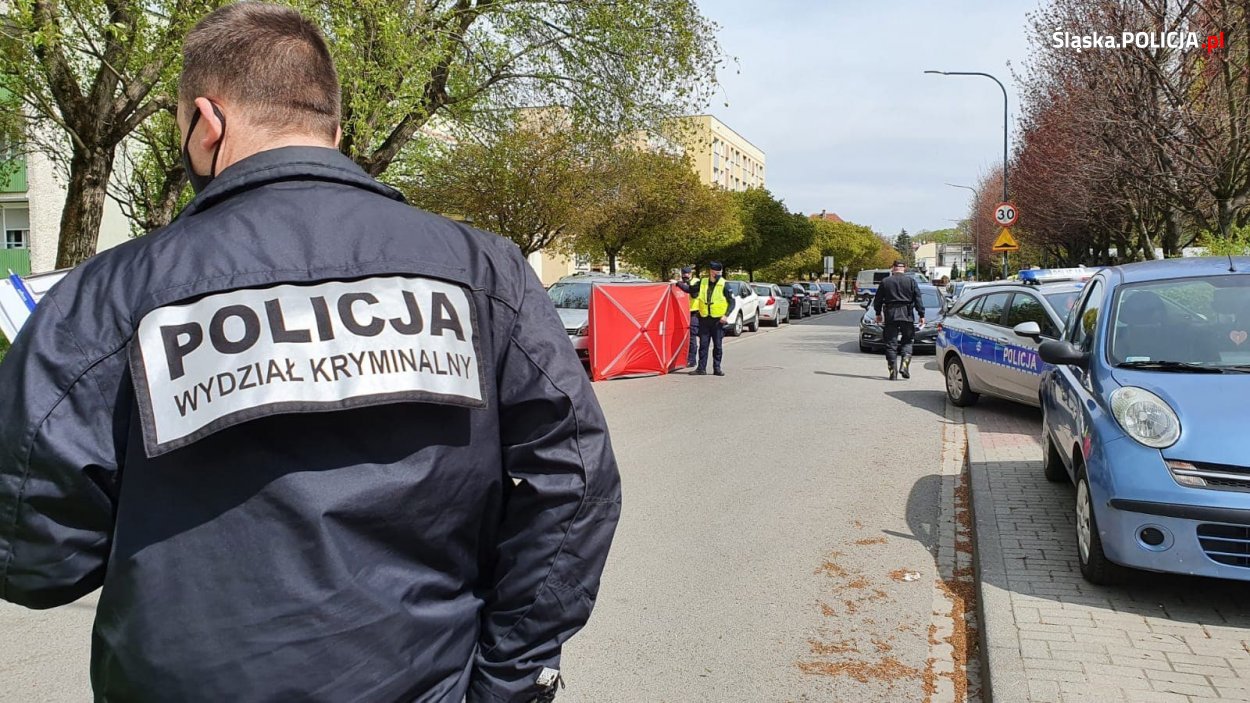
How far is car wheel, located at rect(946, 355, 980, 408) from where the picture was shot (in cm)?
1111

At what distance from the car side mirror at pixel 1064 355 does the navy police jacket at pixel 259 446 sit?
466cm

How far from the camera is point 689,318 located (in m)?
15.7

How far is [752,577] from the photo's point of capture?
198 inches

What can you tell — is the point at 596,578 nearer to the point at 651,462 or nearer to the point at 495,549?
the point at 495,549

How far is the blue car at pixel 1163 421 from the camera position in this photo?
4102 mm

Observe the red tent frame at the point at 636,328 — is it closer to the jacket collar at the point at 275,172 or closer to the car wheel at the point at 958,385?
the car wheel at the point at 958,385

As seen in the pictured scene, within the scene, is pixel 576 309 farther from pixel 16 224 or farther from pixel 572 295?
pixel 16 224

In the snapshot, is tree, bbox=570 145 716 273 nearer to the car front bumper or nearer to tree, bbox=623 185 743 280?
tree, bbox=623 185 743 280

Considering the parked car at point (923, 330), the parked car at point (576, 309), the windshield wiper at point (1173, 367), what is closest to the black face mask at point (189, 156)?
the windshield wiper at point (1173, 367)

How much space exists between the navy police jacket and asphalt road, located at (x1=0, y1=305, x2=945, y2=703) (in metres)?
2.41

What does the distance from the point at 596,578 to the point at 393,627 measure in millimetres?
373

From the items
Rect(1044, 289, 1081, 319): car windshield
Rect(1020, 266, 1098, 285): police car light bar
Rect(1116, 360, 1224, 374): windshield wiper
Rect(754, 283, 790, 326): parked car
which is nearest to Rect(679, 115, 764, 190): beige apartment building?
Rect(754, 283, 790, 326): parked car

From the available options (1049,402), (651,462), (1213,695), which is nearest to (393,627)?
(1213,695)

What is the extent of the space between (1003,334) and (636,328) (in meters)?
5.79
